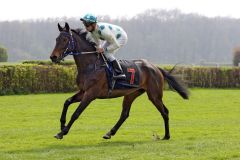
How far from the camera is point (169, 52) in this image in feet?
291

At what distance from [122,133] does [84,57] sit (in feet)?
7.82

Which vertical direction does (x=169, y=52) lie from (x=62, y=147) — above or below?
below

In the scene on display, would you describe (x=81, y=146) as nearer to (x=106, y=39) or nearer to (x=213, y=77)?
(x=106, y=39)

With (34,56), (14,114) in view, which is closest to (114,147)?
(14,114)

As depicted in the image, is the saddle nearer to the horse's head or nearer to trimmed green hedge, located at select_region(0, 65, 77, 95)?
the horse's head

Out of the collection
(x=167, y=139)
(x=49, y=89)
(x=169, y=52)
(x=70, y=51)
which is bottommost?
(x=169, y=52)

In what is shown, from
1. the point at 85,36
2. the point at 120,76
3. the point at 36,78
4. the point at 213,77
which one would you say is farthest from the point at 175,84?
the point at 213,77

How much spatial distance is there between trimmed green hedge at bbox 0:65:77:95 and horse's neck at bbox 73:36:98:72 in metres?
15.8

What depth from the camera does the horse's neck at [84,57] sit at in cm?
1020

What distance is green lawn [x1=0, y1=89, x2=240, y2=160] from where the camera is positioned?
8.70m

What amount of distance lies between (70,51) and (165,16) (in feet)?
304

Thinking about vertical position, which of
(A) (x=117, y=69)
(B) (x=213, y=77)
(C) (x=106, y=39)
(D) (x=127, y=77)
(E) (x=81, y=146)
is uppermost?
(C) (x=106, y=39)

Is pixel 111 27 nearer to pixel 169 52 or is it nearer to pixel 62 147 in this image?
pixel 62 147

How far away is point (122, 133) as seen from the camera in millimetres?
12008
